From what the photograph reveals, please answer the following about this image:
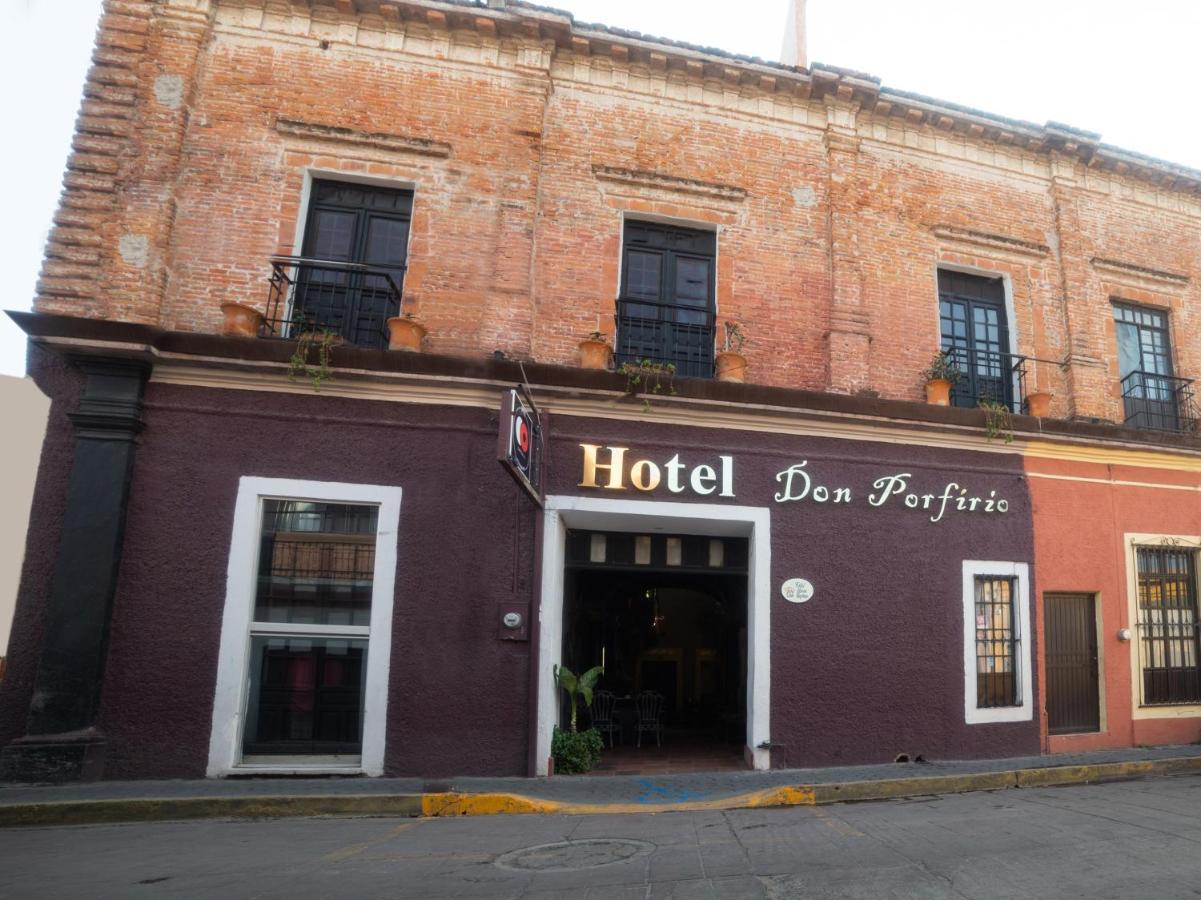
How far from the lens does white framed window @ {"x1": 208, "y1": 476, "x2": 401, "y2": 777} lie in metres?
7.55

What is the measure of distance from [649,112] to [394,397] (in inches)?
200

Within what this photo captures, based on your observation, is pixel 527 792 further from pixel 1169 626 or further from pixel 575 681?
pixel 1169 626

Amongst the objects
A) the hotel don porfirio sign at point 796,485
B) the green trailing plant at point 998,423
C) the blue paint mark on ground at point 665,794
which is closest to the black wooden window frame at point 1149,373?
the green trailing plant at point 998,423

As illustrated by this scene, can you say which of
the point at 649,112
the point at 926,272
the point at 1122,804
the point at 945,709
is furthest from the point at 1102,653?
the point at 649,112

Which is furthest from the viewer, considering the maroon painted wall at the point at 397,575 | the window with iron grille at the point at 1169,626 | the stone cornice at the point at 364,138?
the window with iron grille at the point at 1169,626

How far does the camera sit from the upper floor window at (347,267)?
28.0ft

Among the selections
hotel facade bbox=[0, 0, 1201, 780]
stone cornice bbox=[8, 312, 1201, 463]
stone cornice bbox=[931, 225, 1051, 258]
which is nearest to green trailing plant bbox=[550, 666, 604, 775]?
hotel facade bbox=[0, 0, 1201, 780]

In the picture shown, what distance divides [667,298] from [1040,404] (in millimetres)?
5146

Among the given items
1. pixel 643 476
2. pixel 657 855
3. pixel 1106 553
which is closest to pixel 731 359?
pixel 643 476

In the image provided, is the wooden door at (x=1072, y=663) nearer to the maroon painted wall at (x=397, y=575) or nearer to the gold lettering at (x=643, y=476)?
the gold lettering at (x=643, y=476)

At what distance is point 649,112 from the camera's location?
975cm

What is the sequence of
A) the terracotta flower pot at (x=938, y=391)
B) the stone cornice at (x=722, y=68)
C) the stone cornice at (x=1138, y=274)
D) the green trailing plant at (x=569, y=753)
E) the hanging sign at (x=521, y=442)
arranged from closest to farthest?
the hanging sign at (x=521, y=442), the green trailing plant at (x=569, y=753), the stone cornice at (x=722, y=68), the terracotta flower pot at (x=938, y=391), the stone cornice at (x=1138, y=274)

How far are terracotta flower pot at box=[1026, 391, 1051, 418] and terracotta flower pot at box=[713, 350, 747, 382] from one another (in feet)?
13.5

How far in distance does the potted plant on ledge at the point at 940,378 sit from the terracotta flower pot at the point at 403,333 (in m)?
6.34
